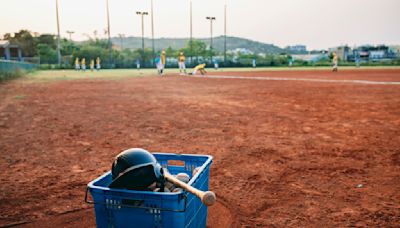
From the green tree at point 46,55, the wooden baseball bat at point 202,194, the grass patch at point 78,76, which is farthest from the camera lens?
the green tree at point 46,55

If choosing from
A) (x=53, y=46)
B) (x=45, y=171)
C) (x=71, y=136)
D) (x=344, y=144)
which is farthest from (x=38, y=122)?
(x=53, y=46)

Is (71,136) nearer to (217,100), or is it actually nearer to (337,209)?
(337,209)

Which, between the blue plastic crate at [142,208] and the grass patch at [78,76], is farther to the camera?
the grass patch at [78,76]

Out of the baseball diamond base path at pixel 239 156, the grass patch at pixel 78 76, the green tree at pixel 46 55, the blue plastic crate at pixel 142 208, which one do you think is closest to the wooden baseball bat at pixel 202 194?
the blue plastic crate at pixel 142 208

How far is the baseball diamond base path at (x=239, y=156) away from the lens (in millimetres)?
3324

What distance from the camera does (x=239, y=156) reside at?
521cm

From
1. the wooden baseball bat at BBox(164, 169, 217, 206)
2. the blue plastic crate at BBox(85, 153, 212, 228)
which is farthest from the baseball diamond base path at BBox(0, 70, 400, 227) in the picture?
the wooden baseball bat at BBox(164, 169, 217, 206)

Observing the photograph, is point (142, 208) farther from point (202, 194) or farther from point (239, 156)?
point (239, 156)

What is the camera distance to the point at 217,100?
1202 centimetres

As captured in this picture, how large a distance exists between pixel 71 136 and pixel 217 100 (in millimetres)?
6283

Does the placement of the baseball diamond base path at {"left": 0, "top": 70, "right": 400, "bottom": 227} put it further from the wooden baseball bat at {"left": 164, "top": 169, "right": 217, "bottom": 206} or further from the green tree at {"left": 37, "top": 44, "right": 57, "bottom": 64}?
the green tree at {"left": 37, "top": 44, "right": 57, "bottom": 64}

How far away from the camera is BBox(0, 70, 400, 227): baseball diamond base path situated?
131 inches

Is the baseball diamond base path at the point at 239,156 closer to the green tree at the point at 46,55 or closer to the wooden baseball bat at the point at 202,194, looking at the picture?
the wooden baseball bat at the point at 202,194

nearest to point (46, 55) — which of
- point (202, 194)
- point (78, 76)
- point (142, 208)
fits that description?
point (78, 76)
